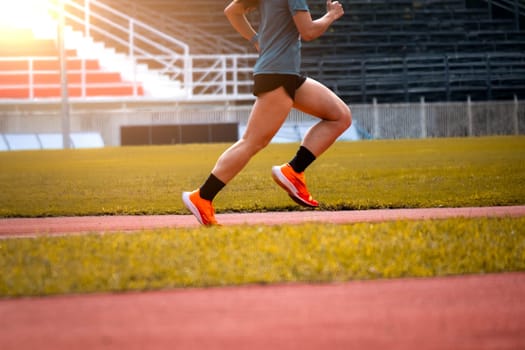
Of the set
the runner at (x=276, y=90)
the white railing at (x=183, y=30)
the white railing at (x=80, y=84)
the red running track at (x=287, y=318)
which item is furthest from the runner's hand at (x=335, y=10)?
the white railing at (x=183, y=30)

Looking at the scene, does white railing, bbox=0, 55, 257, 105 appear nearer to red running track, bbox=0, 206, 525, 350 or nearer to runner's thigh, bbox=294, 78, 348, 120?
runner's thigh, bbox=294, 78, 348, 120

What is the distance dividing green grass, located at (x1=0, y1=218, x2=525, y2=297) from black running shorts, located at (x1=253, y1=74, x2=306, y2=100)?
3.12ft

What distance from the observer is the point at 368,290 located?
472cm

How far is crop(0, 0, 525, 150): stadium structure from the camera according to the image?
36.6 m

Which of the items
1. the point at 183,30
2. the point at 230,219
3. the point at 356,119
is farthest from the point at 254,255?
the point at 183,30

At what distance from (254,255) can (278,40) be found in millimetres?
2196

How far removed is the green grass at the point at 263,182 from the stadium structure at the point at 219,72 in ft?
43.6

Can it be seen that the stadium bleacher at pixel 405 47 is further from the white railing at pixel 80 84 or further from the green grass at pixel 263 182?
the green grass at pixel 263 182

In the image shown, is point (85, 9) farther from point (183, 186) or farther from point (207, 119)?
point (183, 186)

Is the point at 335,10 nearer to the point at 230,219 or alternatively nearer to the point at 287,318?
the point at 230,219

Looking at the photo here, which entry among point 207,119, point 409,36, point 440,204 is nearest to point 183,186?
point 440,204

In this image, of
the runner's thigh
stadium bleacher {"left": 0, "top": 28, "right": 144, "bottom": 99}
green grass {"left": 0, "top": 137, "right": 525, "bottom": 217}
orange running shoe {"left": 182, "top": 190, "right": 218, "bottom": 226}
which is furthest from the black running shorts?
stadium bleacher {"left": 0, "top": 28, "right": 144, "bottom": 99}

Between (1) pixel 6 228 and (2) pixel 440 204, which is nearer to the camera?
(1) pixel 6 228

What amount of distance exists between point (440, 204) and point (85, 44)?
30228mm
